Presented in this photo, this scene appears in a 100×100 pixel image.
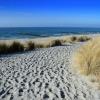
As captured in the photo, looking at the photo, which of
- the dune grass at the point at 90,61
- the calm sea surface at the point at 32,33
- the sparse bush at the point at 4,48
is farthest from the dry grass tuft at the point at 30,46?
the calm sea surface at the point at 32,33

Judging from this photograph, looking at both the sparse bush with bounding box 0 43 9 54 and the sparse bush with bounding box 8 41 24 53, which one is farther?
the sparse bush with bounding box 8 41 24 53

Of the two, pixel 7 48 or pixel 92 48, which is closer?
pixel 92 48

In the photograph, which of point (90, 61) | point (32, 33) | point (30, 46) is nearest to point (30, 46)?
point (30, 46)

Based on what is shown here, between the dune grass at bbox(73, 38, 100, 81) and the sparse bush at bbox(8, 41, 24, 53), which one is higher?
the dune grass at bbox(73, 38, 100, 81)

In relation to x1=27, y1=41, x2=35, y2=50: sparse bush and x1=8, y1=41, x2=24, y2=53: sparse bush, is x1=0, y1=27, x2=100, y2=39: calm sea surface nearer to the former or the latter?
x1=27, y1=41, x2=35, y2=50: sparse bush

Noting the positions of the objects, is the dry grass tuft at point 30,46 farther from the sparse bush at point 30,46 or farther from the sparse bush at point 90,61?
the sparse bush at point 90,61

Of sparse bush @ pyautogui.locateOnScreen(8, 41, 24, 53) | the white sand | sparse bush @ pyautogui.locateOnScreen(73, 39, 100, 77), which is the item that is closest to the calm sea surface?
sparse bush @ pyautogui.locateOnScreen(8, 41, 24, 53)

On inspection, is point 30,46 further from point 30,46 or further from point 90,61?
point 90,61

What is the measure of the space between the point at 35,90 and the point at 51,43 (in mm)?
11856

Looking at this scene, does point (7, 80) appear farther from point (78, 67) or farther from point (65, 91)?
point (78, 67)

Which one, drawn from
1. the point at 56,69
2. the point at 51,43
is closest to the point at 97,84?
the point at 56,69

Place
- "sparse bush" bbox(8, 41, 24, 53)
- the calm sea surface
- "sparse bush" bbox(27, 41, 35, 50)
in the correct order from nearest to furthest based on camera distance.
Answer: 1. "sparse bush" bbox(8, 41, 24, 53)
2. "sparse bush" bbox(27, 41, 35, 50)
3. the calm sea surface

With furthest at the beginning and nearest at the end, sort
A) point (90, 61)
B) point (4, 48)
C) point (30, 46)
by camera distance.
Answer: point (30, 46) → point (4, 48) → point (90, 61)

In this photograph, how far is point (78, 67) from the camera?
8.12 m
